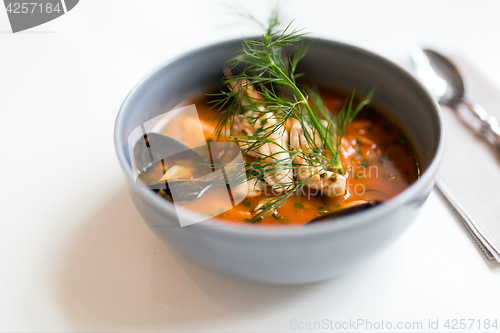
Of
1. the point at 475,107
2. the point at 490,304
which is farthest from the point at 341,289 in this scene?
the point at 475,107

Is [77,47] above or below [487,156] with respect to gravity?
above

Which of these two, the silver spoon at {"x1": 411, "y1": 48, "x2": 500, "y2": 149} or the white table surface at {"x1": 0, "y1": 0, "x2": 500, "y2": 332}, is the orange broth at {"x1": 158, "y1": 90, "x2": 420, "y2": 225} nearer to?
the white table surface at {"x1": 0, "y1": 0, "x2": 500, "y2": 332}

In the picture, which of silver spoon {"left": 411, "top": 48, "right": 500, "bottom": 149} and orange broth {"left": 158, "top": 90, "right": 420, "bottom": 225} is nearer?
orange broth {"left": 158, "top": 90, "right": 420, "bottom": 225}

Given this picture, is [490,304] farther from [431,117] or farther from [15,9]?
[15,9]

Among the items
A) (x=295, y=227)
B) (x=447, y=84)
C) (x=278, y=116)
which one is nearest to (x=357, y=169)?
(x=278, y=116)

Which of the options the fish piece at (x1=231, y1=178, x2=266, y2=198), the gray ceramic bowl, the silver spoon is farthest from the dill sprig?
the silver spoon
